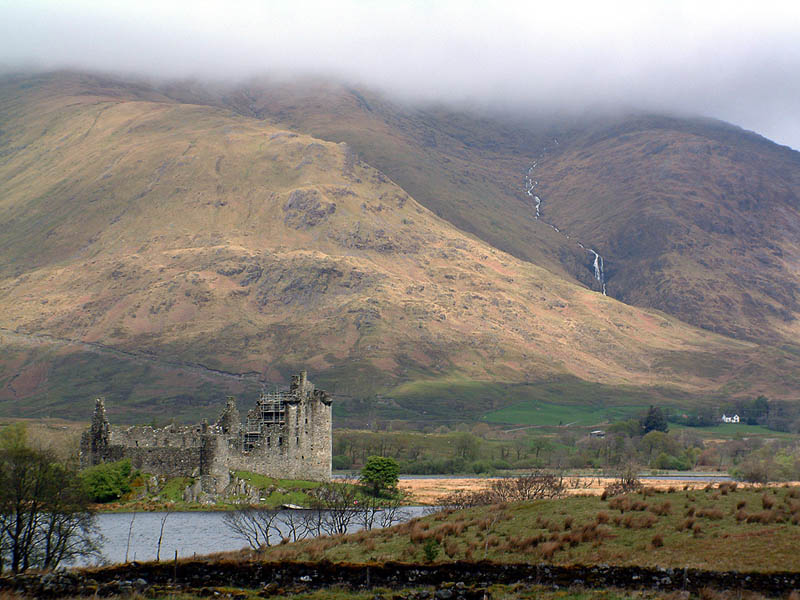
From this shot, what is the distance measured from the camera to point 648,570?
3303 centimetres

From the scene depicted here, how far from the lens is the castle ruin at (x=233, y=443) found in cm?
8638

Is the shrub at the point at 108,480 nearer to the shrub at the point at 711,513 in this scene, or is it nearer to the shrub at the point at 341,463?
the shrub at the point at 711,513

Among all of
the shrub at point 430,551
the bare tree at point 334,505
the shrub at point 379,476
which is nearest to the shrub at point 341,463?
the shrub at point 379,476

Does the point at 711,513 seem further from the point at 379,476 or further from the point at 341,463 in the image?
the point at 341,463

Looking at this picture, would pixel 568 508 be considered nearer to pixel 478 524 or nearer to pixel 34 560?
pixel 478 524

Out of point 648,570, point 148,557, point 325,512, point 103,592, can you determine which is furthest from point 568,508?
point 325,512

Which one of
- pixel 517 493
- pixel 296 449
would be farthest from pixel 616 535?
pixel 296 449

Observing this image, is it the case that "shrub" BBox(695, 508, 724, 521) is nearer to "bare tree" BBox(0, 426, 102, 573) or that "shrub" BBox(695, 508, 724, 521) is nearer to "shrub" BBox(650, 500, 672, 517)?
"shrub" BBox(650, 500, 672, 517)

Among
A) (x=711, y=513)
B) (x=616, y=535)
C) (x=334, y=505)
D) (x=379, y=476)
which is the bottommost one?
(x=616, y=535)

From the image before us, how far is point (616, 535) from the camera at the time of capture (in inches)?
1575

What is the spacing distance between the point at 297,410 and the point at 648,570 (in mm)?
65832

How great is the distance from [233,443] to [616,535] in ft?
185

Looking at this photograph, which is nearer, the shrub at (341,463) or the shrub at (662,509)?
the shrub at (662,509)

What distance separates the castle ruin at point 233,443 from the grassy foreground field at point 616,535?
1586 inches
